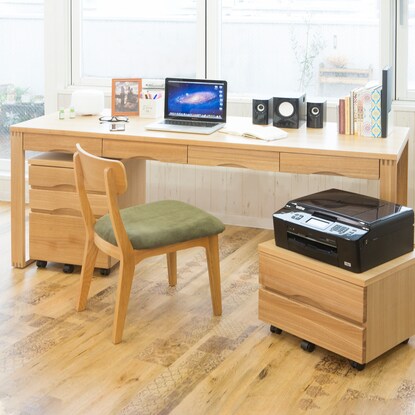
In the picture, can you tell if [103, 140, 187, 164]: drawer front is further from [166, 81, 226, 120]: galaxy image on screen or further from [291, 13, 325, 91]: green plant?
[291, 13, 325, 91]: green plant

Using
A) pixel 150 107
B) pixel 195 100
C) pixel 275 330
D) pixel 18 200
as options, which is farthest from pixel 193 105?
pixel 275 330

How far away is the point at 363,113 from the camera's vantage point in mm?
3625

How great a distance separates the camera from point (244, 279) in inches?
155

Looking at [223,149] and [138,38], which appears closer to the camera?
[223,149]

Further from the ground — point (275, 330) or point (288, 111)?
point (288, 111)

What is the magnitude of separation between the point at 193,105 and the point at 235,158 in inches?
19.1

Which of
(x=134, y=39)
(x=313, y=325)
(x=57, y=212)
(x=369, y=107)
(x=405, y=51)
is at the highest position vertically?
(x=134, y=39)

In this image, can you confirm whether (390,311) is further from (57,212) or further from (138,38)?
(138,38)

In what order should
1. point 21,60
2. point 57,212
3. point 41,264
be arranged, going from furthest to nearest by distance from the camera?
1. point 21,60
2. point 41,264
3. point 57,212

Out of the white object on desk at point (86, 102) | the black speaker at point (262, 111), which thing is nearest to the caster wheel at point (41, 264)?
the white object on desk at point (86, 102)

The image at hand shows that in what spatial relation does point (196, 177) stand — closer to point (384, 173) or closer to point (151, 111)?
point (151, 111)

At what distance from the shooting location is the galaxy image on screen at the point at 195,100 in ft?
12.6

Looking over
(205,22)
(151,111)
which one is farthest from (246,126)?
(205,22)

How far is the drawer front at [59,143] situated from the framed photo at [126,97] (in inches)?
15.1
